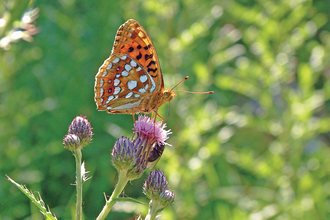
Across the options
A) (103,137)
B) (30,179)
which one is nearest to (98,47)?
(103,137)

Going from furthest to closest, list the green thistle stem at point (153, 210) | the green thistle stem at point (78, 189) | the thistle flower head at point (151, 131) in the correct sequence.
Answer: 1. the thistle flower head at point (151, 131)
2. the green thistle stem at point (153, 210)
3. the green thistle stem at point (78, 189)

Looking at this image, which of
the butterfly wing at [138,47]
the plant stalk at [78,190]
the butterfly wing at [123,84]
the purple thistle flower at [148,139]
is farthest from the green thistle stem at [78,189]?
the butterfly wing at [138,47]

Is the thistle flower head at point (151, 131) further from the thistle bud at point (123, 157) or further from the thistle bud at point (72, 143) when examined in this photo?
the thistle bud at point (72, 143)

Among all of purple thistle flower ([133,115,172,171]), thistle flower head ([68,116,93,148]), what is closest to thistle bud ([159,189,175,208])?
purple thistle flower ([133,115,172,171])

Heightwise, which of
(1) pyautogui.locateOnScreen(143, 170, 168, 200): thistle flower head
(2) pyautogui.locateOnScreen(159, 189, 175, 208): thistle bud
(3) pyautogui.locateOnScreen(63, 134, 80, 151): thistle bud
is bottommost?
(2) pyautogui.locateOnScreen(159, 189, 175, 208): thistle bud

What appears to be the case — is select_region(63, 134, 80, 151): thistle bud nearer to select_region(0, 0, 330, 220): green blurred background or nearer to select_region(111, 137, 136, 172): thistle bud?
select_region(111, 137, 136, 172): thistle bud

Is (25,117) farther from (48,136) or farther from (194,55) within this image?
(194,55)

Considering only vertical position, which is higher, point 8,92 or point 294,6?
point 294,6
